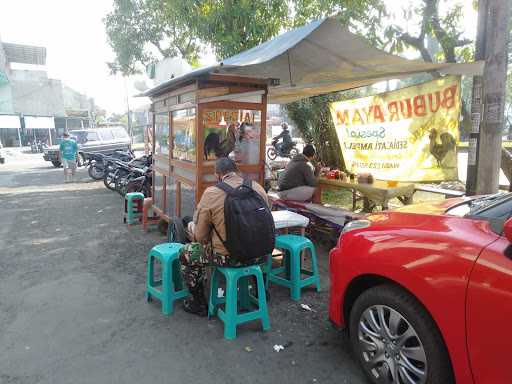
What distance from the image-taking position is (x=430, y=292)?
211cm

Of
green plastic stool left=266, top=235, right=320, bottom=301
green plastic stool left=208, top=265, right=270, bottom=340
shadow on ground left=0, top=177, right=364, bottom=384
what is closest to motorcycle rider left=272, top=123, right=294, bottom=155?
shadow on ground left=0, top=177, right=364, bottom=384

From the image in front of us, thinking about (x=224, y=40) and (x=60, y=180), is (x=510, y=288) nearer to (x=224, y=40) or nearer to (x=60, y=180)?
(x=224, y=40)

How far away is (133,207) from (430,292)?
19.4 feet

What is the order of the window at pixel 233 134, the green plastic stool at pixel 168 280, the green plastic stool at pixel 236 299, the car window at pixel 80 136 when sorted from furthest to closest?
1. the car window at pixel 80 136
2. the window at pixel 233 134
3. the green plastic stool at pixel 168 280
4. the green plastic stool at pixel 236 299

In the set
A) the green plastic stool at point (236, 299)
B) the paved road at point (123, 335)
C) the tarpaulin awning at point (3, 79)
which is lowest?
the paved road at point (123, 335)

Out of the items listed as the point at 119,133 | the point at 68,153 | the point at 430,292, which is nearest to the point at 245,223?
the point at 430,292

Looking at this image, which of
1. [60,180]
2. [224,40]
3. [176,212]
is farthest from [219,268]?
[60,180]

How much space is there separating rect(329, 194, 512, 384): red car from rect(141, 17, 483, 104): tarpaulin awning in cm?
191

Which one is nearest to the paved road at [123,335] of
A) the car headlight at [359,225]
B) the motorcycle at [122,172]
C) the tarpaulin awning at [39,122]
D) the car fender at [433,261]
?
the car fender at [433,261]

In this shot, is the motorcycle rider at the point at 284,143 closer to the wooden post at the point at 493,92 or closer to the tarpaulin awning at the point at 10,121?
the wooden post at the point at 493,92

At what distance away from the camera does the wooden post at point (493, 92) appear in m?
3.73

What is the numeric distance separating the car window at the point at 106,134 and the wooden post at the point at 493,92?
15269mm

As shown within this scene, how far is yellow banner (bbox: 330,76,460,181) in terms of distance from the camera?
5094 mm

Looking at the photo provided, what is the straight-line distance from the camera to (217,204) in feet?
10.2
